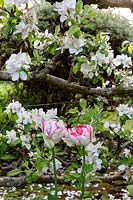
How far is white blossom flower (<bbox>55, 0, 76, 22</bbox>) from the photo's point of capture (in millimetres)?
1770

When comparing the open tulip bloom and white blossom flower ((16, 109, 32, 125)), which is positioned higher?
the open tulip bloom

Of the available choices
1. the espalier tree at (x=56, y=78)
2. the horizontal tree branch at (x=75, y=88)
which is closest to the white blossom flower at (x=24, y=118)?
the espalier tree at (x=56, y=78)

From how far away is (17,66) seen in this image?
1.90 meters

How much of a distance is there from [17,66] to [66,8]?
30cm

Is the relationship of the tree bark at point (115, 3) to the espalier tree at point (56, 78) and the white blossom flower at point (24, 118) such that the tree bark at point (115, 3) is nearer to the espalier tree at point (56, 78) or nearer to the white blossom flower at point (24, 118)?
the espalier tree at point (56, 78)

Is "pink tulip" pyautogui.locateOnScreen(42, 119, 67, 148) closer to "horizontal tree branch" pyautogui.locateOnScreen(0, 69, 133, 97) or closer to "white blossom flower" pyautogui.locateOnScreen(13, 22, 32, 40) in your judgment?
"white blossom flower" pyautogui.locateOnScreen(13, 22, 32, 40)

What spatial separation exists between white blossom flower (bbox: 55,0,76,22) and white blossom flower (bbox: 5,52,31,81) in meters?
0.23

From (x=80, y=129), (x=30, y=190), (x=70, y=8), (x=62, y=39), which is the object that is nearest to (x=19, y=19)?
(x=70, y=8)

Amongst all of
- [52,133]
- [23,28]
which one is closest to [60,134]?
[52,133]

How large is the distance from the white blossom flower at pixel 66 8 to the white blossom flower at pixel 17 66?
0.76 ft

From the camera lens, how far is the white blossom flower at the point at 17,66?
1.90 meters

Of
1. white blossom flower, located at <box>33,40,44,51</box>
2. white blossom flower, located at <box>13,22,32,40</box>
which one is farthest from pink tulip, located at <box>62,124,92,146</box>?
white blossom flower, located at <box>33,40,44,51</box>

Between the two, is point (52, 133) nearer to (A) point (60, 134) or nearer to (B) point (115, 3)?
(A) point (60, 134)

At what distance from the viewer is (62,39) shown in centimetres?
203
